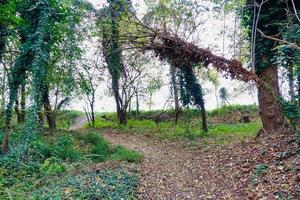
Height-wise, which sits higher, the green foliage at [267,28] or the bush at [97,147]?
the green foliage at [267,28]

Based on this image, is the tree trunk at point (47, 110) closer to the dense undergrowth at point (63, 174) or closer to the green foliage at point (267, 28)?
the dense undergrowth at point (63, 174)

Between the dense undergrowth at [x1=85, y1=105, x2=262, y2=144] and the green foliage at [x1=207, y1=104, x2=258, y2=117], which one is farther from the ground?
the green foliage at [x1=207, y1=104, x2=258, y2=117]

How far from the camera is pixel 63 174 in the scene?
7492mm

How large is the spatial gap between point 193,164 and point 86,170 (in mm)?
3043

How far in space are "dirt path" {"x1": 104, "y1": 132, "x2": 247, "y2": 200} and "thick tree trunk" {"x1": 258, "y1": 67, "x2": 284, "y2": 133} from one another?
5.25 ft

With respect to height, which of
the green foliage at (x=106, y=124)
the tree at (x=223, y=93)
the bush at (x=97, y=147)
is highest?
the tree at (x=223, y=93)

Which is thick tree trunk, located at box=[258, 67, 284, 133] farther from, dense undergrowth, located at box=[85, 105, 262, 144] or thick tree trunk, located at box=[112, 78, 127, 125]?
thick tree trunk, located at box=[112, 78, 127, 125]

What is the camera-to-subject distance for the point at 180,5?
538 inches

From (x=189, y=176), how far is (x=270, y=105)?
3.26 m

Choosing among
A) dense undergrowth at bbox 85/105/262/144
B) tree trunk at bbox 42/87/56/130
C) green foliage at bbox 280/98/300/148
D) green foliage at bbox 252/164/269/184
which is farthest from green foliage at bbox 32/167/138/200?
tree trunk at bbox 42/87/56/130

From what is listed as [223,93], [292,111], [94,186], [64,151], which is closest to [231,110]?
[223,93]

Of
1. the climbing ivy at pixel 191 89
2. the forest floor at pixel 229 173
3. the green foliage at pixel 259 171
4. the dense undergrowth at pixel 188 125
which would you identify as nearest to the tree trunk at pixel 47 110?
the dense undergrowth at pixel 188 125

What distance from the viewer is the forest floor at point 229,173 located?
5.91m

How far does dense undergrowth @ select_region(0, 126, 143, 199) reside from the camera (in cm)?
599
